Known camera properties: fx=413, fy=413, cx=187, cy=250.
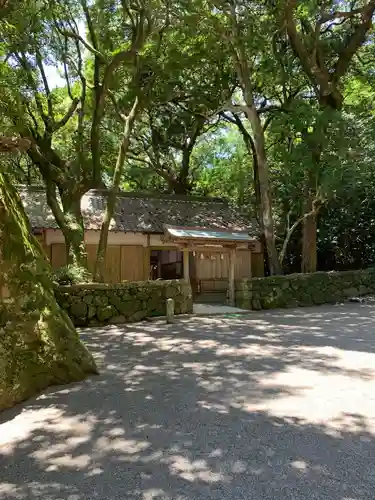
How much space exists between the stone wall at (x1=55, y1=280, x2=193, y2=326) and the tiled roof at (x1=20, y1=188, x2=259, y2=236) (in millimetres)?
3491

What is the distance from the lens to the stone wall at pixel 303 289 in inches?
477

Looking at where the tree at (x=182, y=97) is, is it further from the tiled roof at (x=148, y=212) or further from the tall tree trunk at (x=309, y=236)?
the tall tree trunk at (x=309, y=236)

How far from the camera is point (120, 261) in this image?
13.4 m

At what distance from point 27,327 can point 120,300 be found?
528cm

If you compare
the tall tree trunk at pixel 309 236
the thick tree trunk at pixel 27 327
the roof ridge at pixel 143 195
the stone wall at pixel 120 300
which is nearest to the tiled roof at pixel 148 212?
the roof ridge at pixel 143 195

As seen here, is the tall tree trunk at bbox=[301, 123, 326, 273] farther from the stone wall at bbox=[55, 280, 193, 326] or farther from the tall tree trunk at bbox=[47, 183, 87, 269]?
the tall tree trunk at bbox=[47, 183, 87, 269]

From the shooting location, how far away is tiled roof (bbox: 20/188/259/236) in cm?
1328

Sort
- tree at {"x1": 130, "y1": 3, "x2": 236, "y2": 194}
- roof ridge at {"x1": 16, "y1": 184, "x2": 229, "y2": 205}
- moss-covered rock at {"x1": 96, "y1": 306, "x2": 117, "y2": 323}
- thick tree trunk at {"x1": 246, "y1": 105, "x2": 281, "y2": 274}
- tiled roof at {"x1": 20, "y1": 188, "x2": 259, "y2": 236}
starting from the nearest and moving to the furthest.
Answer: moss-covered rock at {"x1": 96, "y1": 306, "x2": 117, "y2": 323}, tree at {"x1": 130, "y1": 3, "x2": 236, "y2": 194}, tiled roof at {"x1": 20, "y1": 188, "x2": 259, "y2": 236}, thick tree trunk at {"x1": 246, "y1": 105, "x2": 281, "y2": 274}, roof ridge at {"x1": 16, "y1": 184, "x2": 229, "y2": 205}

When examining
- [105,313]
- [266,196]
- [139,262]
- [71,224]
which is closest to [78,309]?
[105,313]

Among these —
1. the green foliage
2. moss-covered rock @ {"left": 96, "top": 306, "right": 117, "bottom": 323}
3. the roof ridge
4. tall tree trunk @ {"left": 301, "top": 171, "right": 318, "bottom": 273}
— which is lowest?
moss-covered rock @ {"left": 96, "top": 306, "right": 117, "bottom": 323}

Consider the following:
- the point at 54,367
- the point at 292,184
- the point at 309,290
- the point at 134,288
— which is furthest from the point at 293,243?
the point at 54,367

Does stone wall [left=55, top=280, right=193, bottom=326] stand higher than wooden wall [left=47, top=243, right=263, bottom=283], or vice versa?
wooden wall [left=47, top=243, right=263, bottom=283]

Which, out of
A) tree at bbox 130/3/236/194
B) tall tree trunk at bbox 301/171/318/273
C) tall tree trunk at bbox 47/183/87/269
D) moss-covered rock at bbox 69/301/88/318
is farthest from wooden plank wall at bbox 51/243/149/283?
tall tree trunk at bbox 301/171/318/273

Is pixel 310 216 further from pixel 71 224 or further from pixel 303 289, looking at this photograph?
pixel 71 224
